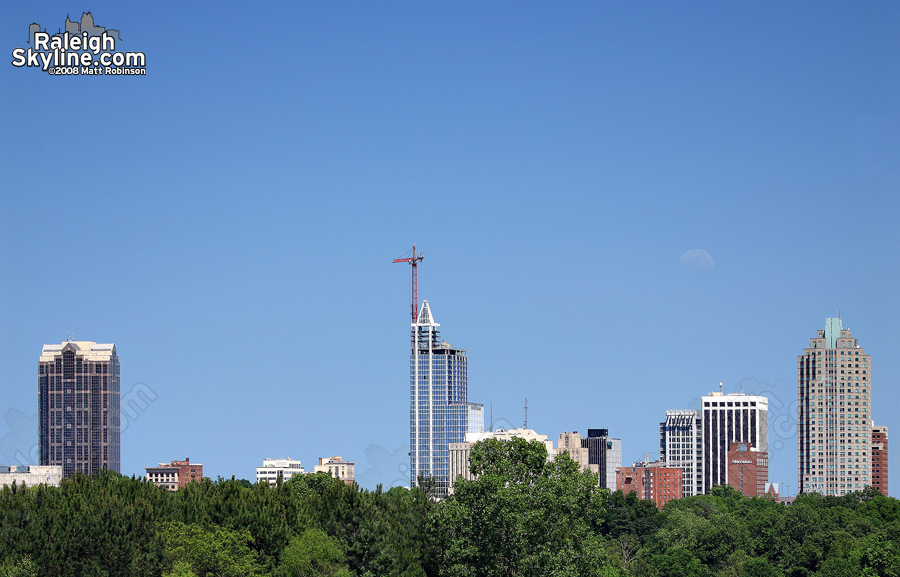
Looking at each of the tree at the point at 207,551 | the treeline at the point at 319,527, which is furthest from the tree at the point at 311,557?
the tree at the point at 207,551

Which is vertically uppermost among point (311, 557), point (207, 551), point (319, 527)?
point (319, 527)

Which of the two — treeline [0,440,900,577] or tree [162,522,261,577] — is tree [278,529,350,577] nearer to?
treeline [0,440,900,577]

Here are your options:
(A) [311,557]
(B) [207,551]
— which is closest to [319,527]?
(A) [311,557]

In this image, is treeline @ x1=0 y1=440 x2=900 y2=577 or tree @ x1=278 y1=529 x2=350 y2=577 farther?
tree @ x1=278 y1=529 x2=350 y2=577

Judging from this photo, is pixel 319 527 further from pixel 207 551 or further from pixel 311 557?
pixel 207 551

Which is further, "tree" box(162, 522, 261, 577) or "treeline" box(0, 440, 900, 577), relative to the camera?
"tree" box(162, 522, 261, 577)

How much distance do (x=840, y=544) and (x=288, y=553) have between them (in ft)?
271

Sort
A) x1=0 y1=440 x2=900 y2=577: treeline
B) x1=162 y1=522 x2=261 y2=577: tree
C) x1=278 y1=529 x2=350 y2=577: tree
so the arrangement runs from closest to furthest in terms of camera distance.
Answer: x1=0 y1=440 x2=900 y2=577: treeline < x1=162 y1=522 x2=261 y2=577: tree < x1=278 y1=529 x2=350 y2=577: tree

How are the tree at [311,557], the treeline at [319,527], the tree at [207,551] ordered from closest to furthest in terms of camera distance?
the treeline at [319,527] < the tree at [207,551] < the tree at [311,557]

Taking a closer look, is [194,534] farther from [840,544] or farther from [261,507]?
[840,544]

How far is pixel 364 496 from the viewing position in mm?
80875

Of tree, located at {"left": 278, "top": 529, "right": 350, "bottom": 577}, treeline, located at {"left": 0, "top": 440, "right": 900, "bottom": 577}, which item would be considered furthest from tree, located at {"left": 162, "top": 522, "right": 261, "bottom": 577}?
tree, located at {"left": 278, "top": 529, "right": 350, "bottom": 577}

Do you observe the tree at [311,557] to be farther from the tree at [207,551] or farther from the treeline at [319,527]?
the tree at [207,551]

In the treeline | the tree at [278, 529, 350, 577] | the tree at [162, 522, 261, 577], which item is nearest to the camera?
the treeline
